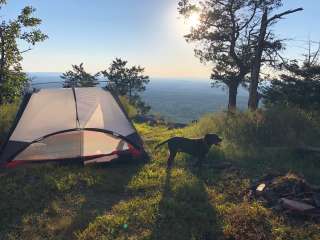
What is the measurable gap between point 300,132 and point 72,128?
792 centimetres

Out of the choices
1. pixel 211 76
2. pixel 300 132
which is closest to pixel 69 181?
pixel 300 132

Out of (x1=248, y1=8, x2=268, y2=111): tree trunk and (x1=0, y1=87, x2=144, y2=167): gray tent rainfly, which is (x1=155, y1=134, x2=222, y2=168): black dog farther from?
(x1=248, y1=8, x2=268, y2=111): tree trunk

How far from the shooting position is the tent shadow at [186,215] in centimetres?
625

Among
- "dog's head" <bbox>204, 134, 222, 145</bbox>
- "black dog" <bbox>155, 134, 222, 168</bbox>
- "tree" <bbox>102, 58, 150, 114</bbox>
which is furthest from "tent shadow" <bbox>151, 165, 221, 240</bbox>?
"tree" <bbox>102, 58, 150, 114</bbox>

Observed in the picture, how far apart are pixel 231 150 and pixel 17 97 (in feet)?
35.7

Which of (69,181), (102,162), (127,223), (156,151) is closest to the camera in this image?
(127,223)

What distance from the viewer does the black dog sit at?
1010cm

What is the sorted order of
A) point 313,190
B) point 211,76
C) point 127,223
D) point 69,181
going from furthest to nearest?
point 211,76 → point 69,181 → point 313,190 → point 127,223

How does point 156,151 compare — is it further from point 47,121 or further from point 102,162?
point 47,121

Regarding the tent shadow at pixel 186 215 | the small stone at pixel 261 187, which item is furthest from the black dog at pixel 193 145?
the small stone at pixel 261 187

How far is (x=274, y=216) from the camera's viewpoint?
687cm

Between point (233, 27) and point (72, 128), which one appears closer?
point (72, 128)

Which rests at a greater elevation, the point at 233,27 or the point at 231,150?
the point at 233,27

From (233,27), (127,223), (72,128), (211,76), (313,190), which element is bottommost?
(127,223)
